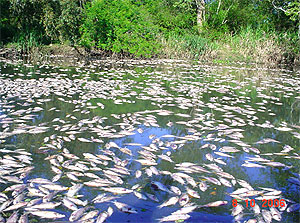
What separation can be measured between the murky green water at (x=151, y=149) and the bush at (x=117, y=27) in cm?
638

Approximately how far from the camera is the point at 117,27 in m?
12.1

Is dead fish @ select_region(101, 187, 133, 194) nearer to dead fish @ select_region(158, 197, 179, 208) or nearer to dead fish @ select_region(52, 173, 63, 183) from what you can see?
dead fish @ select_region(158, 197, 179, 208)

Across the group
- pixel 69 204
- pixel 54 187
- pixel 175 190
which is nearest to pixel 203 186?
pixel 175 190

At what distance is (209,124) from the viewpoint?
407cm

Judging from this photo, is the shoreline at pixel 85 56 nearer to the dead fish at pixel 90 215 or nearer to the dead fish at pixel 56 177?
the dead fish at pixel 56 177

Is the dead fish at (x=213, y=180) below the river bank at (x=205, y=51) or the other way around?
below

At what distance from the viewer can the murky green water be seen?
223 cm

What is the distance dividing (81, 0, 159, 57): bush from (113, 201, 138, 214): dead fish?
10516 millimetres

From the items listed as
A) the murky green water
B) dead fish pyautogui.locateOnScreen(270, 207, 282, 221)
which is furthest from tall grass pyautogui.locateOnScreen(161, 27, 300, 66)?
dead fish pyautogui.locateOnScreen(270, 207, 282, 221)

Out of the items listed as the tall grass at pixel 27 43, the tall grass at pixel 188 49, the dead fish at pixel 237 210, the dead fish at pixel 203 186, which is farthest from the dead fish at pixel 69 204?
the tall grass at pixel 188 49

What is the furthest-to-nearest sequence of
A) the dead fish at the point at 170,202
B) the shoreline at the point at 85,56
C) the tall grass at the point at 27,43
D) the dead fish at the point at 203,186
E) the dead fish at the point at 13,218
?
the tall grass at the point at 27,43 < the shoreline at the point at 85,56 < the dead fish at the point at 203,186 < the dead fish at the point at 170,202 < the dead fish at the point at 13,218

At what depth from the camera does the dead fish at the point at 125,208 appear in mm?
2100

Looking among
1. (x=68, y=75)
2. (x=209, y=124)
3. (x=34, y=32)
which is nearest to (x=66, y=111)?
(x=209, y=124)

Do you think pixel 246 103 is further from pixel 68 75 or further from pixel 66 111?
pixel 68 75
